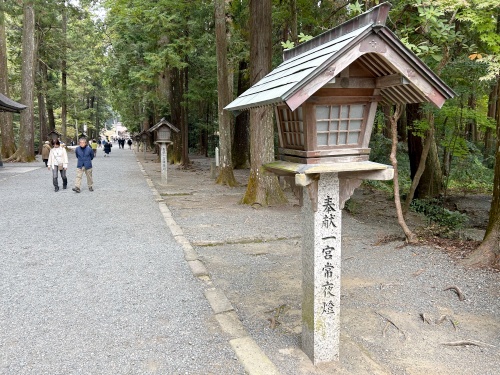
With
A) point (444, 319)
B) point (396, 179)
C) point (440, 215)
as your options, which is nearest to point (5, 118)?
point (440, 215)

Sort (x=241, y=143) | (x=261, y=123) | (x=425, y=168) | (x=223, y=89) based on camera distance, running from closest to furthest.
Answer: (x=261, y=123) < (x=425, y=168) < (x=223, y=89) < (x=241, y=143)

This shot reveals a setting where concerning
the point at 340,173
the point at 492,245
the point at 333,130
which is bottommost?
the point at 492,245

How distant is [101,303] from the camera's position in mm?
4598

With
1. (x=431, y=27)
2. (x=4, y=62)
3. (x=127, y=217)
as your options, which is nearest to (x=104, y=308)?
(x=127, y=217)

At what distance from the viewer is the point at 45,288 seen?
5.02m

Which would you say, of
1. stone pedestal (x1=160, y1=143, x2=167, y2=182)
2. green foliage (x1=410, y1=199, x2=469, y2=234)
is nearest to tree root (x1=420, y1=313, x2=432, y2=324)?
green foliage (x1=410, y1=199, x2=469, y2=234)

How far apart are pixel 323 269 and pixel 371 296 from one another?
6.06 ft

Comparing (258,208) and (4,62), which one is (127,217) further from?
(4,62)

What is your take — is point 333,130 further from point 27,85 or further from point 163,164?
point 27,85

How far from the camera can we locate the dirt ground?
3.63 m

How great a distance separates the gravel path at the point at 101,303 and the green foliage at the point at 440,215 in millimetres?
5832

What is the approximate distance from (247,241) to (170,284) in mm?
2472

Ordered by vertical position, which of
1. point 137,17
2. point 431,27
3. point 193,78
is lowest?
point 431,27

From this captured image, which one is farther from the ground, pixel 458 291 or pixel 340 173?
pixel 340 173
